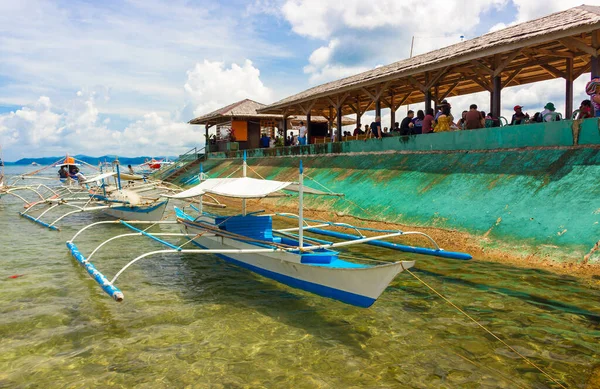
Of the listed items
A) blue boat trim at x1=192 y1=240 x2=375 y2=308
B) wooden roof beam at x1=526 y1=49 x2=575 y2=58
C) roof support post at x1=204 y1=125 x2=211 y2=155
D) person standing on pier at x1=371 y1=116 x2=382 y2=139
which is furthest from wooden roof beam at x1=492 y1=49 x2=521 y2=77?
roof support post at x1=204 y1=125 x2=211 y2=155

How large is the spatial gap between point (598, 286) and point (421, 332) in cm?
404

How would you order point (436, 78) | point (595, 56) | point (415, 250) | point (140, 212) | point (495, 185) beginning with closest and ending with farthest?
1. point (415, 250)
2. point (595, 56)
3. point (495, 185)
4. point (436, 78)
5. point (140, 212)

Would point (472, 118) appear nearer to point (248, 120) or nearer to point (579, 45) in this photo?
point (579, 45)

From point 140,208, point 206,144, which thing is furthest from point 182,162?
point 140,208

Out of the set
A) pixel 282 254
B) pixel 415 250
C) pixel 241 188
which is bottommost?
pixel 415 250

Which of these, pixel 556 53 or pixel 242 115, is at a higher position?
pixel 242 115

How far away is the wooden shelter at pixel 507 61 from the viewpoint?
38.6ft

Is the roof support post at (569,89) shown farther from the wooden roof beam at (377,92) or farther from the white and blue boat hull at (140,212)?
the white and blue boat hull at (140,212)

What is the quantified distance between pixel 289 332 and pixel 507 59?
12.6 metres

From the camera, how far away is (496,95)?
1523cm

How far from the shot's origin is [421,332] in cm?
653

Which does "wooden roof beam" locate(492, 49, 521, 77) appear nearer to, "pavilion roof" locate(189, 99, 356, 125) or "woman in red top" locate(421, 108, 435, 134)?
"woman in red top" locate(421, 108, 435, 134)

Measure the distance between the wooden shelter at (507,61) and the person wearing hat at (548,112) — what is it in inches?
63.2

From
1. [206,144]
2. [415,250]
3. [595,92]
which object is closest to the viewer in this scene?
[415,250]
